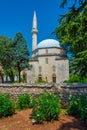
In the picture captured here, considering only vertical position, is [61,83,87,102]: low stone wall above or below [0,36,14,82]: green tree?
below

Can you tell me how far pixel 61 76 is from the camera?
53.1 metres

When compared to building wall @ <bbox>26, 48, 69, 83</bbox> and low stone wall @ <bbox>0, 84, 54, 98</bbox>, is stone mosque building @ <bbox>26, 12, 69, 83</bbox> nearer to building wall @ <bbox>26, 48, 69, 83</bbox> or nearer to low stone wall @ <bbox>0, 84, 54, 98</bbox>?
building wall @ <bbox>26, 48, 69, 83</bbox>

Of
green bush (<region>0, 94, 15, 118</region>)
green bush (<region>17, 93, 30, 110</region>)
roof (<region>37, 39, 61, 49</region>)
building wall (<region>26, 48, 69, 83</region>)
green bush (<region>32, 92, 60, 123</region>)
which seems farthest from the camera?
roof (<region>37, 39, 61, 49</region>)

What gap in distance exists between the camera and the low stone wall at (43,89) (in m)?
13.9

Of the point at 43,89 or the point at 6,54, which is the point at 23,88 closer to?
the point at 43,89

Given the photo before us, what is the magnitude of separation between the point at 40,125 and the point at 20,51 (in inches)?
1158

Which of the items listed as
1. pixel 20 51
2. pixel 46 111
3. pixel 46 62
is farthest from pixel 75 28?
pixel 46 62

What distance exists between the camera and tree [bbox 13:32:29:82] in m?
39.6

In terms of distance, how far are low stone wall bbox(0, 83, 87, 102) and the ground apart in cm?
178

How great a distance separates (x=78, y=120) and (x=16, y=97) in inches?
208

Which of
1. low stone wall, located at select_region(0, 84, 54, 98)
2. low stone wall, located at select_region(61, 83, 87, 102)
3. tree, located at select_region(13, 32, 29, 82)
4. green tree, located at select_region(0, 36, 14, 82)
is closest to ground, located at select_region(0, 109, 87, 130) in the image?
low stone wall, located at select_region(61, 83, 87, 102)

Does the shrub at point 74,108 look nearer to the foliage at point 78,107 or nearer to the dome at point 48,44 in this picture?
the foliage at point 78,107

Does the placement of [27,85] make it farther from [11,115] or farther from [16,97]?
[11,115]

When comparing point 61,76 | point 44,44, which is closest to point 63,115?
point 61,76
